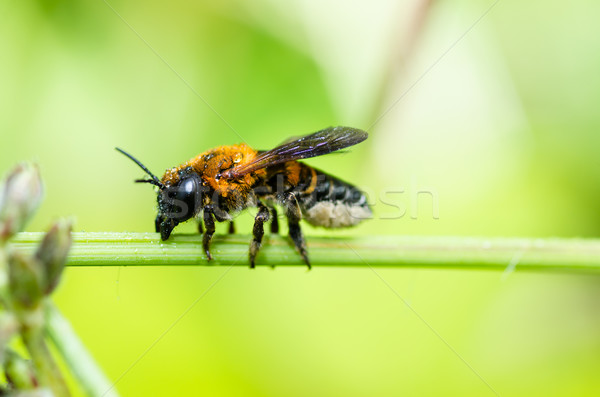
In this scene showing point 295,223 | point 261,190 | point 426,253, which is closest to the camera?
point 426,253

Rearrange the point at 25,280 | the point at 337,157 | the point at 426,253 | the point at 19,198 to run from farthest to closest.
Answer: the point at 337,157
the point at 426,253
the point at 19,198
the point at 25,280

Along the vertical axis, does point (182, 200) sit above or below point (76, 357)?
above

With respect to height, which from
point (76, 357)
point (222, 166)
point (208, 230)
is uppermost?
point (222, 166)

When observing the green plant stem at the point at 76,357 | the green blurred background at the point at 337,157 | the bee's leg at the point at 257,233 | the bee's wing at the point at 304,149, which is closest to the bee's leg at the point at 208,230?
the bee's leg at the point at 257,233

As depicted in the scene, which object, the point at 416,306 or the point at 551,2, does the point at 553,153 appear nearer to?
the point at 551,2

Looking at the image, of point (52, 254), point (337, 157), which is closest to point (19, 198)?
point (52, 254)

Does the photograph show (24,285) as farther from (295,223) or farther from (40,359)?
(295,223)

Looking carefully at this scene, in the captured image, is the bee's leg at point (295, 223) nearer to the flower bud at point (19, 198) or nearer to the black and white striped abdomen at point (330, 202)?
the black and white striped abdomen at point (330, 202)

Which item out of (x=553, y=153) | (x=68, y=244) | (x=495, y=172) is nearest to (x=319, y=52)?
(x=495, y=172)

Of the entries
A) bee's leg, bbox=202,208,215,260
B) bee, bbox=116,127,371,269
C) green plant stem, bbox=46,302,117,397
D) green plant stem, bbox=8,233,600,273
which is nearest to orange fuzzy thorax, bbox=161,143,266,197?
bee, bbox=116,127,371,269
